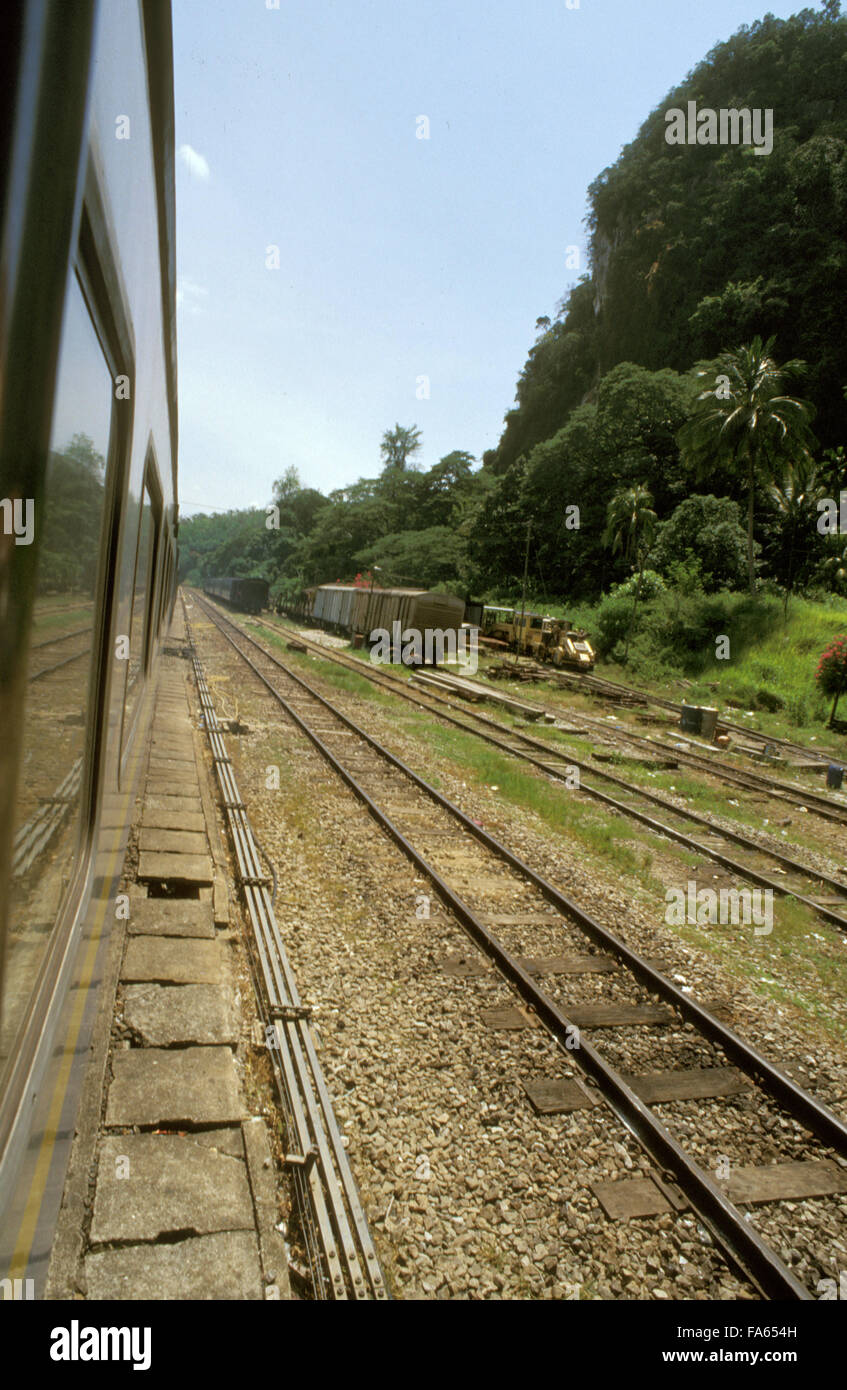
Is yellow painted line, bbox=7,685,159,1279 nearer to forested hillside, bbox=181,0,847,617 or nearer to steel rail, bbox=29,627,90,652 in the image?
steel rail, bbox=29,627,90,652

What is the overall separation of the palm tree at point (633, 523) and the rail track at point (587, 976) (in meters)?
27.4

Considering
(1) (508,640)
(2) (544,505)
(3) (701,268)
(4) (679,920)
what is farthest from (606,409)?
(4) (679,920)

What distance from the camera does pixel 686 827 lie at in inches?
359

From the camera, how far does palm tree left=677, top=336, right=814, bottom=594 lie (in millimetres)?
26203

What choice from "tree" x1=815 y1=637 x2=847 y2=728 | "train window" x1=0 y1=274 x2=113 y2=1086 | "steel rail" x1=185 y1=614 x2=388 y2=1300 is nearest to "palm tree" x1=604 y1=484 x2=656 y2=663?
"tree" x1=815 y1=637 x2=847 y2=728

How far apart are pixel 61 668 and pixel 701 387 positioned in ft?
140

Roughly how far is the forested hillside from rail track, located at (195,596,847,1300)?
2403 centimetres

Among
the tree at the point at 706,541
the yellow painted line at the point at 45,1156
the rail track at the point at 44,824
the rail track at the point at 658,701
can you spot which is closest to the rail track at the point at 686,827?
the rail track at the point at 658,701

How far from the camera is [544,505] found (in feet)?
136

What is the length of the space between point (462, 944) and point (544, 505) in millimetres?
38831

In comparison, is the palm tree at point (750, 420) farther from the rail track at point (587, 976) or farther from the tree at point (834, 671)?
the rail track at point (587, 976)

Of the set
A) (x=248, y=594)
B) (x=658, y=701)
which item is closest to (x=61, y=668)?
(x=658, y=701)
